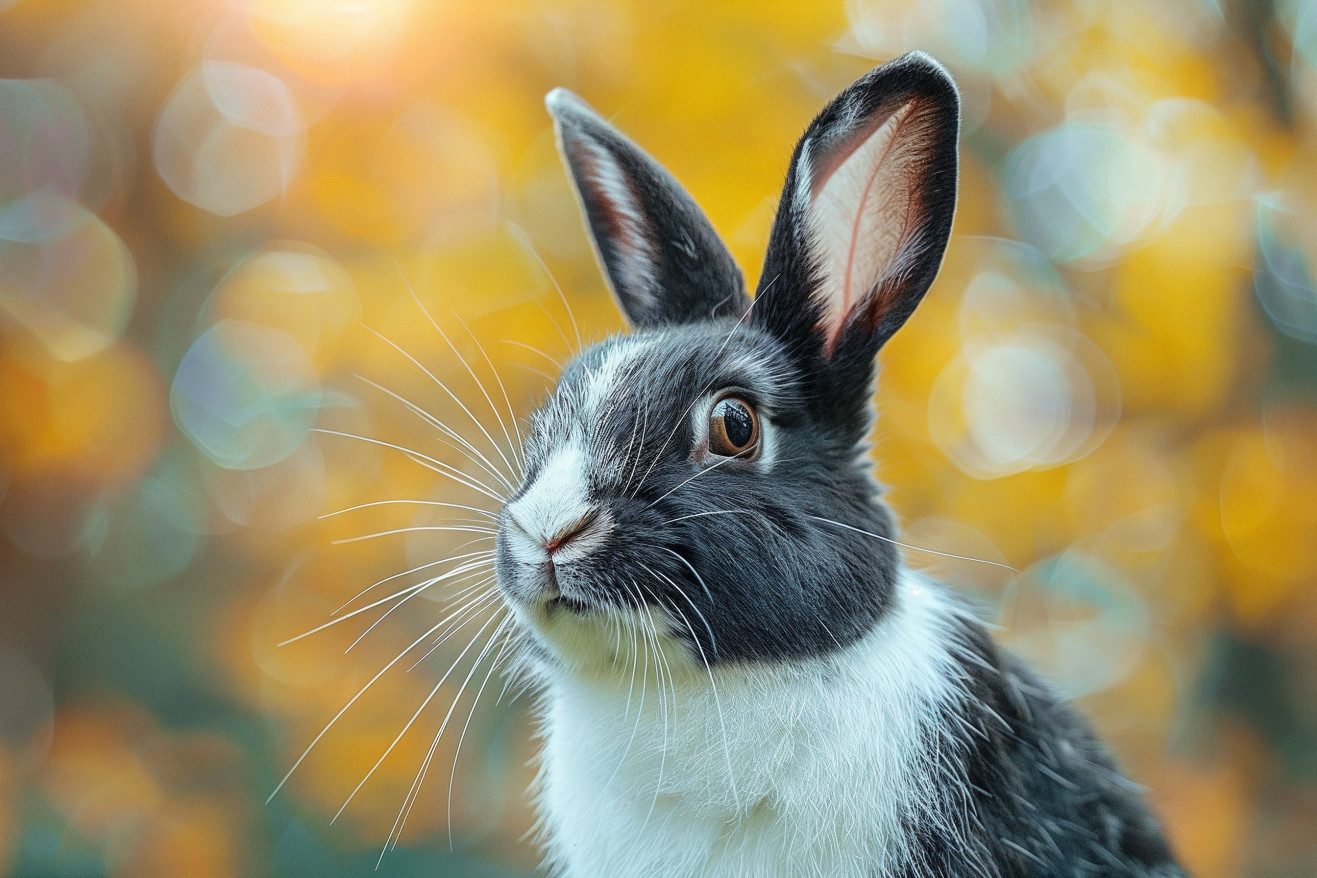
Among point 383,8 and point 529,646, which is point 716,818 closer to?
point 529,646

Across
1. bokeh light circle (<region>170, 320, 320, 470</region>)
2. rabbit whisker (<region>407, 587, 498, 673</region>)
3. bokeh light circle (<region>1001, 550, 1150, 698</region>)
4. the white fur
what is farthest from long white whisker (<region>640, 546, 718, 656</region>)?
bokeh light circle (<region>170, 320, 320, 470</region>)

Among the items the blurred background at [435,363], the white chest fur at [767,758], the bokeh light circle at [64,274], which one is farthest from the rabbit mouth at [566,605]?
the bokeh light circle at [64,274]

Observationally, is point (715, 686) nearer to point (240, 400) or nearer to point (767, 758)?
point (767, 758)

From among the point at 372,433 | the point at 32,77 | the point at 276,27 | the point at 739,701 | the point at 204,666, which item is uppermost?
the point at 276,27

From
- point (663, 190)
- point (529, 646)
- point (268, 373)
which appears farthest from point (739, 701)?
point (268, 373)

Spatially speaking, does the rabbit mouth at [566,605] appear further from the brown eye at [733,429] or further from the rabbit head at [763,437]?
the brown eye at [733,429]

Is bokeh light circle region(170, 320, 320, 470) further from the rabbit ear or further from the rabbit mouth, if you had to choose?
the rabbit mouth

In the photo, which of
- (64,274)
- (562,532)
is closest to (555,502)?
(562,532)
